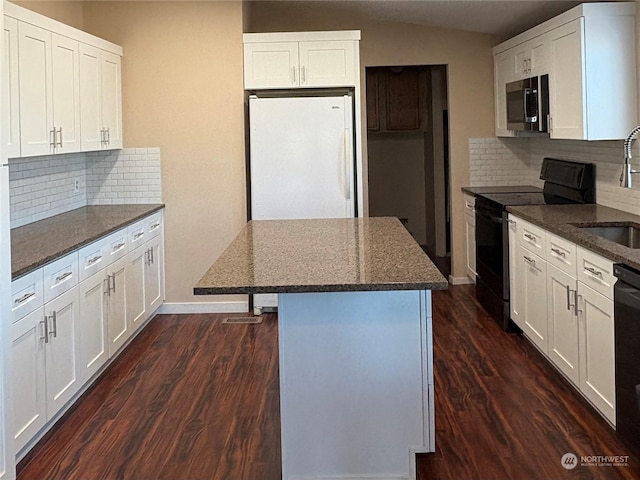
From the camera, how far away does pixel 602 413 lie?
3.07 meters

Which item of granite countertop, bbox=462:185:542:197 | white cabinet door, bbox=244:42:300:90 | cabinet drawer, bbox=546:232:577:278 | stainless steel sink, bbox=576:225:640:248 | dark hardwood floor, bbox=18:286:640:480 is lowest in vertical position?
dark hardwood floor, bbox=18:286:640:480

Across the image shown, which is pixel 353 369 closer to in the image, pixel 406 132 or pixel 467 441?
pixel 467 441

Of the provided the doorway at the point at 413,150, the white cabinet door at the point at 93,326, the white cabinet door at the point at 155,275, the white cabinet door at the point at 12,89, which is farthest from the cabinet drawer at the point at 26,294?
the doorway at the point at 413,150

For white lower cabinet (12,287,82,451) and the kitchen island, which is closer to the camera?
the kitchen island

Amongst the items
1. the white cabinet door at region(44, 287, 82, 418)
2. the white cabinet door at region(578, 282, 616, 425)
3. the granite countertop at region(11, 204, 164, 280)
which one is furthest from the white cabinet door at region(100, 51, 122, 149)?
the white cabinet door at region(578, 282, 616, 425)

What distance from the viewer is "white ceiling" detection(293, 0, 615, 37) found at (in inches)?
194

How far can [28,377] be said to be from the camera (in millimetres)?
2895

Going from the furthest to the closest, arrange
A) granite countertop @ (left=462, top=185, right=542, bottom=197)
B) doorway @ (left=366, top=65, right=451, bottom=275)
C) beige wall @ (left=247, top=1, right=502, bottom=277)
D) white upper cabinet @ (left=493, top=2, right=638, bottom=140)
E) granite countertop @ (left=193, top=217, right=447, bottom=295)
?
doorway @ (left=366, top=65, right=451, bottom=275) < beige wall @ (left=247, top=1, right=502, bottom=277) < granite countertop @ (left=462, top=185, right=542, bottom=197) < white upper cabinet @ (left=493, top=2, right=638, bottom=140) < granite countertop @ (left=193, top=217, right=447, bottom=295)

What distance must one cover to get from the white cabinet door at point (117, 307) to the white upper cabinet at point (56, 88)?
790mm

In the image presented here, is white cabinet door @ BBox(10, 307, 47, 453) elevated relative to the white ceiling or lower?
lower

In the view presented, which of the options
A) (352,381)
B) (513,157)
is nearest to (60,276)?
(352,381)

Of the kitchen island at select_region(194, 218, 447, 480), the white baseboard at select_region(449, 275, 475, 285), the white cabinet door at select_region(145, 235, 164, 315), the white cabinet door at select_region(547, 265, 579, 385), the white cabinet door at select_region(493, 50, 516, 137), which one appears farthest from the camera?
the white baseboard at select_region(449, 275, 475, 285)

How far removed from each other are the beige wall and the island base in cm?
400

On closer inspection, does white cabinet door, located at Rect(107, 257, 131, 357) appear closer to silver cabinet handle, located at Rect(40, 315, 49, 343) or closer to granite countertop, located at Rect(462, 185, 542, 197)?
silver cabinet handle, located at Rect(40, 315, 49, 343)
